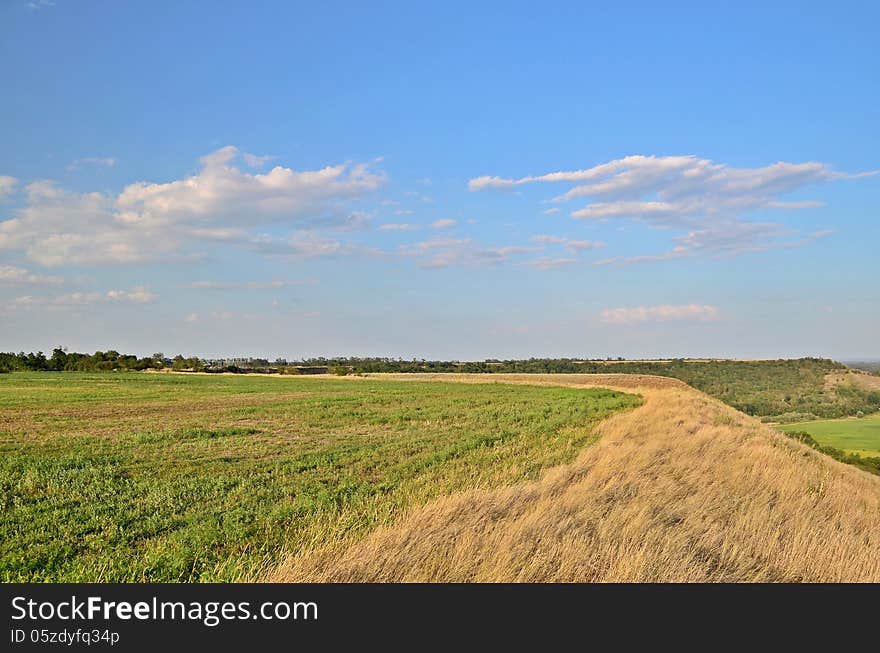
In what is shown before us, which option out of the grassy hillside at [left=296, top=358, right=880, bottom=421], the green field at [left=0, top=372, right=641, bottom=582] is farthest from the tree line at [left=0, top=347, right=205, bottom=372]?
the green field at [left=0, top=372, right=641, bottom=582]

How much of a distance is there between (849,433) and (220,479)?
50585mm

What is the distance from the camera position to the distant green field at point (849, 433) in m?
42.3

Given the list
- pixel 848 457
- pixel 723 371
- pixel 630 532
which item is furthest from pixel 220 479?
pixel 723 371

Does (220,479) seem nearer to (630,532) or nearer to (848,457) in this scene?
(630,532)

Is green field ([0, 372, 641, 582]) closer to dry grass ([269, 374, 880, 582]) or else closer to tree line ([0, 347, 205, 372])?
dry grass ([269, 374, 880, 582])

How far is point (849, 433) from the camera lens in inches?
1896

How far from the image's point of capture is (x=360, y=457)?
17.4 m

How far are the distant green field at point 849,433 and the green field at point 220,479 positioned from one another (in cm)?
2350

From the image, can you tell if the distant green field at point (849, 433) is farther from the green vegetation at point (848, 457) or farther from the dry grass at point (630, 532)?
the dry grass at point (630, 532)
